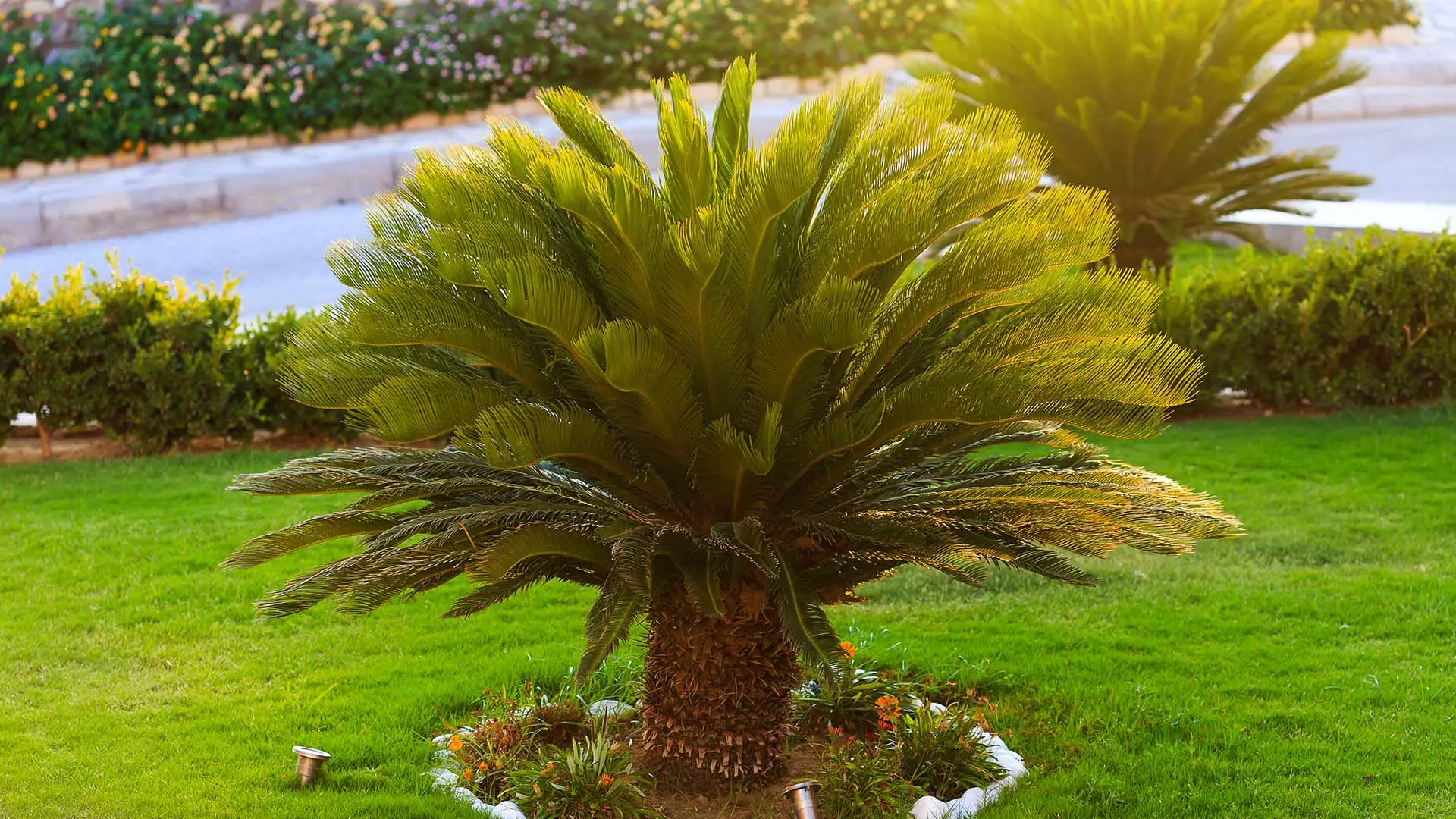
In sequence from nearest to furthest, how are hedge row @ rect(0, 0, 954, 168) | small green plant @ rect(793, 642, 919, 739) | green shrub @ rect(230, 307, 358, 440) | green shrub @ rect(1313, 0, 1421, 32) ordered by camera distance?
small green plant @ rect(793, 642, 919, 739)
green shrub @ rect(230, 307, 358, 440)
hedge row @ rect(0, 0, 954, 168)
green shrub @ rect(1313, 0, 1421, 32)

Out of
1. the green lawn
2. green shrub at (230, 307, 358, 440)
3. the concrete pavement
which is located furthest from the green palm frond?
the concrete pavement

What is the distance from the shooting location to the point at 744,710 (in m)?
4.56

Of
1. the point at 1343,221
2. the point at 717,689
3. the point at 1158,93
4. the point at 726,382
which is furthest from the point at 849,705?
the point at 1343,221

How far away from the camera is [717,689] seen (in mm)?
4504

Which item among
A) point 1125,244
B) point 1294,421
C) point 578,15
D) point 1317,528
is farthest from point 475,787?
point 578,15

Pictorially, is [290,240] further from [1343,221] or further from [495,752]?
[495,752]

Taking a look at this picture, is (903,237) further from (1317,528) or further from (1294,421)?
(1294,421)

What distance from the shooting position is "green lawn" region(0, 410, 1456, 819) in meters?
4.62

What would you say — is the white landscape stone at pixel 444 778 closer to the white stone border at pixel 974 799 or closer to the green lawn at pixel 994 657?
the green lawn at pixel 994 657

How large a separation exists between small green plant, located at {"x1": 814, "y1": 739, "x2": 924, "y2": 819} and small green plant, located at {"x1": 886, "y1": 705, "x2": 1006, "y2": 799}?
68 millimetres

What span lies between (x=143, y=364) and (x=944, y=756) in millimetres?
5357

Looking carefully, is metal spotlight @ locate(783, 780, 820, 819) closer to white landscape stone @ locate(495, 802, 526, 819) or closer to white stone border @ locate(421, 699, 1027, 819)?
white stone border @ locate(421, 699, 1027, 819)

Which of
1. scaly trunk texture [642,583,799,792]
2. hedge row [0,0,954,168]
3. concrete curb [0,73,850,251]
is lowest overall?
scaly trunk texture [642,583,799,792]

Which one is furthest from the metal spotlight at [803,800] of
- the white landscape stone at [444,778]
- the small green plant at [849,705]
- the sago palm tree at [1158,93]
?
the sago palm tree at [1158,93]
